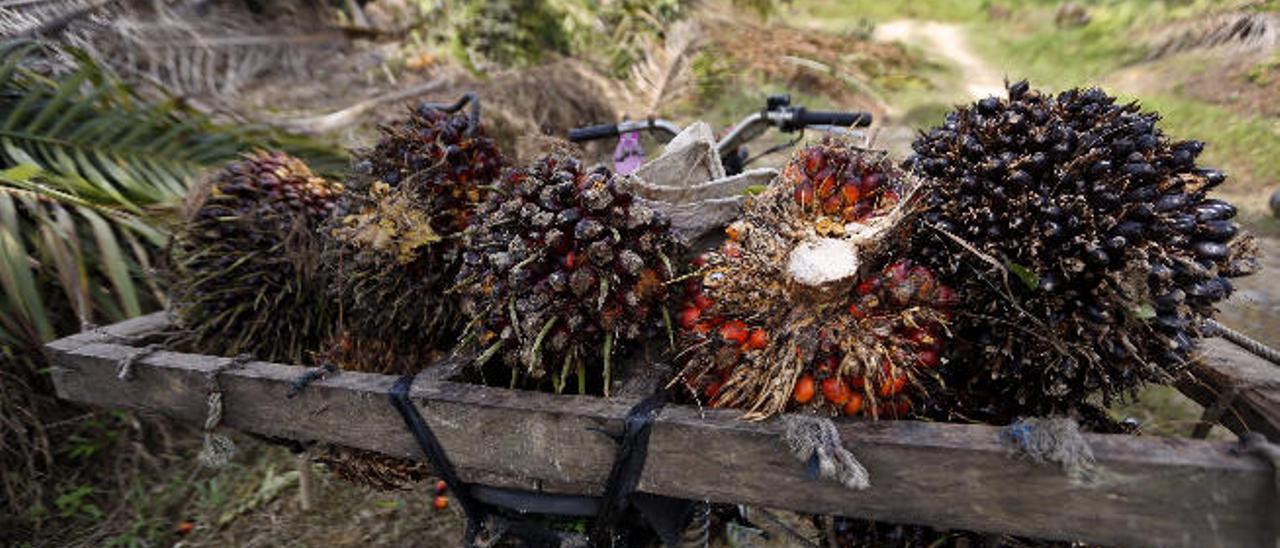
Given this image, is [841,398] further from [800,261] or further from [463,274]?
[463,274]

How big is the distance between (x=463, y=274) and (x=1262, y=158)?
603cm

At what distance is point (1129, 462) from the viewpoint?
3.57ft

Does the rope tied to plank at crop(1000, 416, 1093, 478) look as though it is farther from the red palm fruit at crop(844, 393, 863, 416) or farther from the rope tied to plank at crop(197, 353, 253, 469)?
the rope tied to plank at crop(197, 353, 253, 469)

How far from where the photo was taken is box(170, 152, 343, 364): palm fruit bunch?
204cm

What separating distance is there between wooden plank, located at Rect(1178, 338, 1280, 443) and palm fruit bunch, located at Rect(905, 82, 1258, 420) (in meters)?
0.15

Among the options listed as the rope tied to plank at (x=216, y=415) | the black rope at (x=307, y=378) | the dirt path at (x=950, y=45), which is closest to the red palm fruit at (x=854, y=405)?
the black rope at (x=307, y=378)

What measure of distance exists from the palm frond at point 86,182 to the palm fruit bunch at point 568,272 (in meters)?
1.57

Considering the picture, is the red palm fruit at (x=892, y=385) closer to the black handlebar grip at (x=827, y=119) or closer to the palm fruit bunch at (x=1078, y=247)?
the palm fruit bunch at (x=1078, y=247)

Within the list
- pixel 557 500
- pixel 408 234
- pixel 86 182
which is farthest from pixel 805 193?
pixel 86 182

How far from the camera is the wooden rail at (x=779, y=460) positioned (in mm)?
1082

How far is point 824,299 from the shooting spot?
124 cm

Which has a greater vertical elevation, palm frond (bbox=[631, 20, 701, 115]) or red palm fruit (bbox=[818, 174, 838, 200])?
palm frond (bbox=[631, 20, 701, 115])

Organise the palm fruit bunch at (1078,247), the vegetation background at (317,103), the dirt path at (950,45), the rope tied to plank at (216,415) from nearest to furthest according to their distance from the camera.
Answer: the palm fruit bunch at (1078,247) → the rope tied to plank at (216,415) → the vegetation background at (317,103) → the dirt path at (950,45)

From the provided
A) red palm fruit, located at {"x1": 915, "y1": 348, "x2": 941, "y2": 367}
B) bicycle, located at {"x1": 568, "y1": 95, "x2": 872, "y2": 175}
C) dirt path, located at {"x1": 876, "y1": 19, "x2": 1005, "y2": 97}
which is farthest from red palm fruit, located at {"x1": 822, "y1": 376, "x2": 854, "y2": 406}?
dirt path, located at {"x1": 876, "y1": 19, "x2": 1005, "y2": 97}
